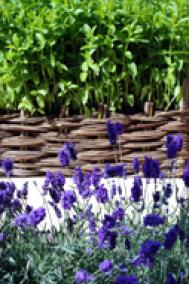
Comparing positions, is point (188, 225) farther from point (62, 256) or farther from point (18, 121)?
point (18, 121)

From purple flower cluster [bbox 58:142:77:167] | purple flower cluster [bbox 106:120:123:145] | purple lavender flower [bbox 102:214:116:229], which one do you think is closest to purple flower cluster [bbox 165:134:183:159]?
purple flower cluster [bbox 106:120:123:145]

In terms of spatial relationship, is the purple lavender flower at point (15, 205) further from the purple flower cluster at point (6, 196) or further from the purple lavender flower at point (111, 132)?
the purple lavender flower at point (111, 132)

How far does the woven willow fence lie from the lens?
18.8ft

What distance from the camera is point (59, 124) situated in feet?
18.9

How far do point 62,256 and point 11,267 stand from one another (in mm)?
202

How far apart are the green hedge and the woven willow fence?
16 cm

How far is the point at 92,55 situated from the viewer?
19.3ft

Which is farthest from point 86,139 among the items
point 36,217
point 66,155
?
point 36,217

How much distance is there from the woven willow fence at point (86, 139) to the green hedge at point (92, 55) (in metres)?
0.16

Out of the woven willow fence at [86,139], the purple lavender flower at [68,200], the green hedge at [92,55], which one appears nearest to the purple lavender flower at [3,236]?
the purple lavender flower at [68,200]

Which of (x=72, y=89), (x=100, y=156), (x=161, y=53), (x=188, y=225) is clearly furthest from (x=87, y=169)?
(x=188, y=225)

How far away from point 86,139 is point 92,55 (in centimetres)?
61

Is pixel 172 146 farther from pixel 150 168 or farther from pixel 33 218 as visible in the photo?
pixel 33 218

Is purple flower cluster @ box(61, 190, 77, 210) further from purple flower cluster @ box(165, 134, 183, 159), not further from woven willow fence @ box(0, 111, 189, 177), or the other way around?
woven willow fence @ box(0, 111, 189, 177)
